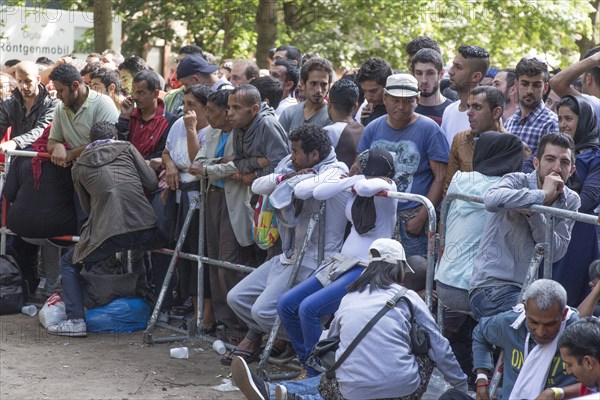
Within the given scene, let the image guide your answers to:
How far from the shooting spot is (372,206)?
23.3ft

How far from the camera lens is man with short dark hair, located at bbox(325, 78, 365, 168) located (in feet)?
27.0

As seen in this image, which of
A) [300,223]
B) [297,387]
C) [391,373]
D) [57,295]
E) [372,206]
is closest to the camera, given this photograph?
[391,373]

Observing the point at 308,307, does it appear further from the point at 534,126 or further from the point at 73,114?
the point at 73,114

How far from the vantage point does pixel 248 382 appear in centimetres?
649

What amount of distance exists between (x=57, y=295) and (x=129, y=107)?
186 centimetres

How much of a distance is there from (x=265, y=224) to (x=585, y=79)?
2.67m

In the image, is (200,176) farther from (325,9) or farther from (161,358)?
(325,9)

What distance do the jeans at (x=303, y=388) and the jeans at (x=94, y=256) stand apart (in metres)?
2.75

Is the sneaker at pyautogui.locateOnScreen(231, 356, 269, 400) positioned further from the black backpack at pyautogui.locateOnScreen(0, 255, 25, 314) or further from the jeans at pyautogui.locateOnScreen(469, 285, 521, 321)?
the black backpack at pyautogui.locateOnScreen(0, 255, 25, 314)

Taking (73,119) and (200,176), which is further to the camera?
(73,119)

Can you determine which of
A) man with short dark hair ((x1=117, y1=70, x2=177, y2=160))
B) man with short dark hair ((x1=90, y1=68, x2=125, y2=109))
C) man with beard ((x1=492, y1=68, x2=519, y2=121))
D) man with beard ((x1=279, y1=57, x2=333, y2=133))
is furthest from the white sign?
man with beard ((x1=492, y1=68, x2=519, y2=121))

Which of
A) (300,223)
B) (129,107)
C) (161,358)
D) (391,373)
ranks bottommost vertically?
(161,358)

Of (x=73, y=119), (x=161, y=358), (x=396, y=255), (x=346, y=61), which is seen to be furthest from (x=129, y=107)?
(x=346, y=61)

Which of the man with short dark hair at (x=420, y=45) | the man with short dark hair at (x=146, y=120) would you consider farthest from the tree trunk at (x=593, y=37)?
the man with short dark hair at (x=146, y=120)
